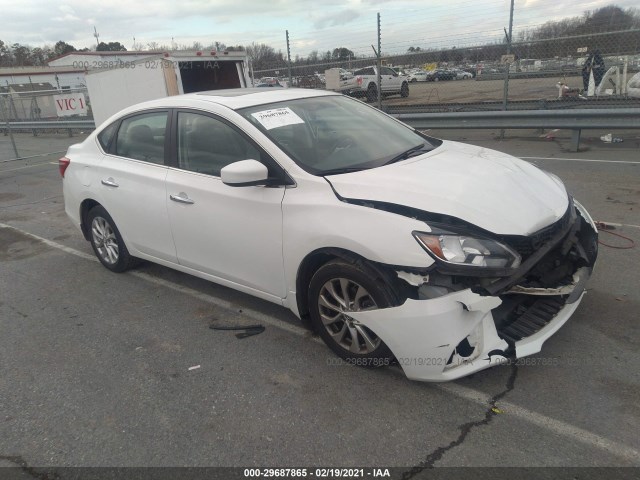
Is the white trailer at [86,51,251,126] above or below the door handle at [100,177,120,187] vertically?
above

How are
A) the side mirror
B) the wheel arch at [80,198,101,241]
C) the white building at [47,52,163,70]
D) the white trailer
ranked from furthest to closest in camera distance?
the white building at [47,52,163,70] < the white trailer < the wheel arch at [80,198,101,241] < the side mirror

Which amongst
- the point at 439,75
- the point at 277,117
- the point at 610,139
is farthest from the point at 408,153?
the point at 439,75

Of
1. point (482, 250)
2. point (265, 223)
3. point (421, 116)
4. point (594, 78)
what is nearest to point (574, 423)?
point (482, 250)

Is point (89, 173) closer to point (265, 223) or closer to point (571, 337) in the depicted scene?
point (265, 223)

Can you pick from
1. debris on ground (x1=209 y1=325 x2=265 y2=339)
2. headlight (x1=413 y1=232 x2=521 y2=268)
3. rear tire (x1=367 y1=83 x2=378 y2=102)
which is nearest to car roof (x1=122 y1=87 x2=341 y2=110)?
debris on ground (x1=209 y1=325 x2=265 y2=339)

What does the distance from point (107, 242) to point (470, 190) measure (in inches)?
143

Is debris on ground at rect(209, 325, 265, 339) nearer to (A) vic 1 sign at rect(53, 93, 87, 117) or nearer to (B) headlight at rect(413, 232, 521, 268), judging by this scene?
(B) headlight at rect(413, 232, 521, 268)

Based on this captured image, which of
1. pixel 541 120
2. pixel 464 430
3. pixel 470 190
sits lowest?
pixel 464 430

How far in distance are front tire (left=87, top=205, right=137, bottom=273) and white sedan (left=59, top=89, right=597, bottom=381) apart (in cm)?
32

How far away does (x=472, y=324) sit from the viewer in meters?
2.64

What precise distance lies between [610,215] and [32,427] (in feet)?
19.4

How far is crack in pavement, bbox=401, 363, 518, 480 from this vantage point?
2352 mm

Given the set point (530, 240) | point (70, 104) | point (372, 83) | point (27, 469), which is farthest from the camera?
point (70, 104)

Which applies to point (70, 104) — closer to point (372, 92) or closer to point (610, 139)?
point (372, 92)
